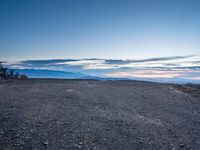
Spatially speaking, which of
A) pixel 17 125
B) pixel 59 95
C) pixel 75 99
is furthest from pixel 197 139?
pixel 59 95

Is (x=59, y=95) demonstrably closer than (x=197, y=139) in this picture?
No

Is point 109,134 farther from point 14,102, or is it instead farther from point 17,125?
point 14,102

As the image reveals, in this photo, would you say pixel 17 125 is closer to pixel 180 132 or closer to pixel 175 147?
pixel 175 147

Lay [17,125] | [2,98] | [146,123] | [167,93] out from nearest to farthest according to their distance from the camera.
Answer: [17,125] < [146,123] < [2,98] < [167,93]

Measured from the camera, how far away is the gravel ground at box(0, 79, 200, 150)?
24.4ft

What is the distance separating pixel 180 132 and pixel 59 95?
8.71m

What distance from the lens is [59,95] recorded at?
49.9 ft

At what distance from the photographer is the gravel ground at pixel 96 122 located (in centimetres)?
743

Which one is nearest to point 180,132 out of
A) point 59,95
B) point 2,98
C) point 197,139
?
point 197,139

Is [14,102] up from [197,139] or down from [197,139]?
up

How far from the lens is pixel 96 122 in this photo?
9.59 meters

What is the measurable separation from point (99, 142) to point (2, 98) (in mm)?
8700

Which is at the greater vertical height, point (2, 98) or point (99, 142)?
point (2, 98)

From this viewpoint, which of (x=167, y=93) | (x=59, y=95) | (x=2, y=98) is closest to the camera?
(x=2, y=98)
